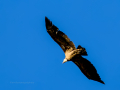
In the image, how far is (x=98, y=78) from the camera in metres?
14.4

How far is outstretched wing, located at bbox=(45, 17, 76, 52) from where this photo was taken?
12562mm

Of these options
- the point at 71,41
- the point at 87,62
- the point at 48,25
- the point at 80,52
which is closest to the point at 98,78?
the point at 87,62

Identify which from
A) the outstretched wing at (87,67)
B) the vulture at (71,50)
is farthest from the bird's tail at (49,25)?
the outstretched wing at (87,67)

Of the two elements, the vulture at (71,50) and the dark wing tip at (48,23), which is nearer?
the dark wing tip at (48,23)

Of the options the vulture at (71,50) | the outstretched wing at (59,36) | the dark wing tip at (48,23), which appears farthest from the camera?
the vulture at (71,50)

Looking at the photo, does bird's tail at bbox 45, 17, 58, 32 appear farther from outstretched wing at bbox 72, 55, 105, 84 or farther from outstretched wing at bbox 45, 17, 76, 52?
outstretched wing at bbox 72, 55, 105, 84

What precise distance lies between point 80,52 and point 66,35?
1.77 meters

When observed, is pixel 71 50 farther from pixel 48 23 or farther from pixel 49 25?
pixel 48 23

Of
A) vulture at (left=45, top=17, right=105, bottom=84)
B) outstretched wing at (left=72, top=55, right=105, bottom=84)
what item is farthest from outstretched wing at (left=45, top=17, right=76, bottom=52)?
outstretched wing at (left=72, top=55, right=105, bottom=84)

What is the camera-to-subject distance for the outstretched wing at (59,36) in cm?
1256

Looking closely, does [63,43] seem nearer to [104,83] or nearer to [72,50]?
[72,50]

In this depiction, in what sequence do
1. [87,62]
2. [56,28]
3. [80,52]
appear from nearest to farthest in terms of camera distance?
[56,28], [80,52], [87,62]

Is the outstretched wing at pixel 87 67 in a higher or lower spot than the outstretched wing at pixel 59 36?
lower

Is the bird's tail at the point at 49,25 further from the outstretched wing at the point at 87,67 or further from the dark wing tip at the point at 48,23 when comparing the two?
the outstretched wing at the point at 87,67
